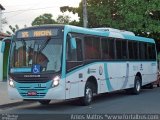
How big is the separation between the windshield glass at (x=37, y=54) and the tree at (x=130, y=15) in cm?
1716

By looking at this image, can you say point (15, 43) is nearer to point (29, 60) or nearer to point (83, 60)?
point (29, 60)

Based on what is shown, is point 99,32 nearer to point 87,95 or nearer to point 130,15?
point 87,95

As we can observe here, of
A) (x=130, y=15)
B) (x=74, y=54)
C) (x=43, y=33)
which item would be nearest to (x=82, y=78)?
(x=74, y=54)

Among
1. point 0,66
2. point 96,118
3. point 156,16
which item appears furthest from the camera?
point 156,16

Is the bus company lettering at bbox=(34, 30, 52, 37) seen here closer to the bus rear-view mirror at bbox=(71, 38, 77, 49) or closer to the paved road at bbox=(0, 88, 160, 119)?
the bus rear-view mirror at bbox=(71, 38, 77, 49)

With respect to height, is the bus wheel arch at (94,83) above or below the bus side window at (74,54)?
below

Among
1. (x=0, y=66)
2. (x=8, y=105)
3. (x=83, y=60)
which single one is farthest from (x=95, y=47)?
(x=0, y=66)

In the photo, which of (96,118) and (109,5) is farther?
(109,5)

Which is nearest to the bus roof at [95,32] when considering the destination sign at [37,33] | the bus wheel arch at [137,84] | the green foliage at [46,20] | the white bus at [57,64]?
the white bus at [57,64]

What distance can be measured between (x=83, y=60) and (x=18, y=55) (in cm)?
248

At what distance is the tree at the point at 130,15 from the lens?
33281mm

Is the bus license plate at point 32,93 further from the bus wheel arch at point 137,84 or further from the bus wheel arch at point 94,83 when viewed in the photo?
the bus wheel arch at point 137,84

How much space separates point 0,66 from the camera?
32281 mm

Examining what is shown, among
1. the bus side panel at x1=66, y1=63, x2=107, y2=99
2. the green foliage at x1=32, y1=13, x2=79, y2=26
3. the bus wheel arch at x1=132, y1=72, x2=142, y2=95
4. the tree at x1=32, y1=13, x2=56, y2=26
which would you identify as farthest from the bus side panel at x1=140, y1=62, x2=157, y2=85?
the tree at x1=32, y1=13, x2=56, y2=26
